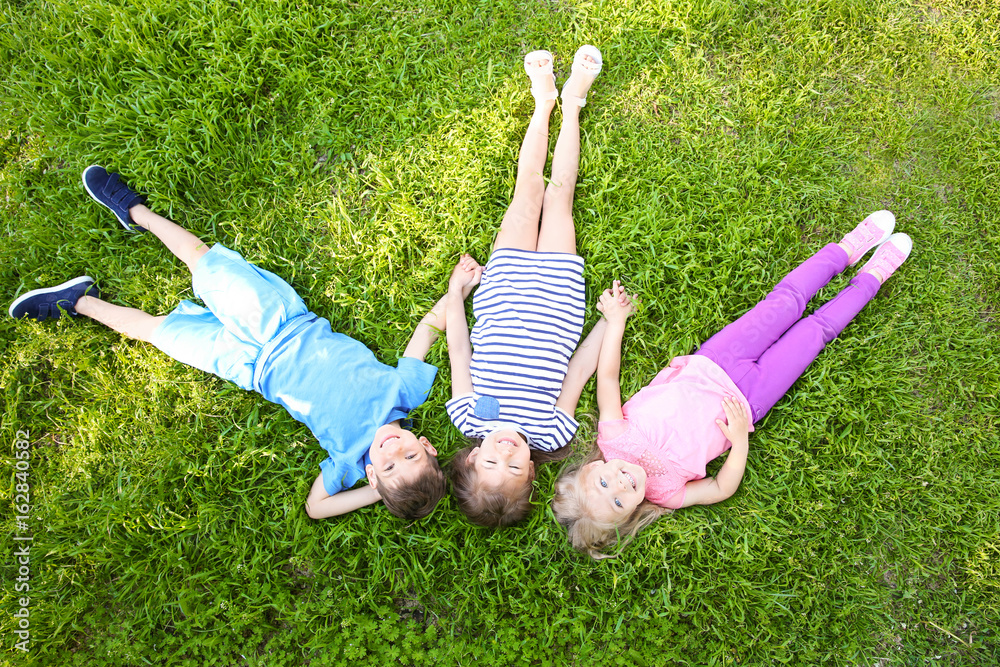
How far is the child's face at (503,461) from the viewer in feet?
9.03

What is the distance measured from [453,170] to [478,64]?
77cm

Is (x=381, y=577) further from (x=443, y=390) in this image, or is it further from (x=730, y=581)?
(x=730, y=581)

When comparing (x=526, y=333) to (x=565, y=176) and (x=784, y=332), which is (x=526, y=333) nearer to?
(x=565, y=176)

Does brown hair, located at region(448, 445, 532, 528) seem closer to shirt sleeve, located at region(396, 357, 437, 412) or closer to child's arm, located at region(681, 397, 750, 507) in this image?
shirt sleeve, located at region(396, 357, 437, 412)

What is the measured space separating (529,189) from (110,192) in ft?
8.71

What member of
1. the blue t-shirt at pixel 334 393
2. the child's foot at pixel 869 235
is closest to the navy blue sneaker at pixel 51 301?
the blue t-shirt at pixel 334 393

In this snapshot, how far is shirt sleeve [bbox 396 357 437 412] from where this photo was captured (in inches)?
122

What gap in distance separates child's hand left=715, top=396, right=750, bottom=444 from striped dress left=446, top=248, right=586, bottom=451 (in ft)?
2.80

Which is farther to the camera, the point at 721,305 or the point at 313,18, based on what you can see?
the point at 313,18

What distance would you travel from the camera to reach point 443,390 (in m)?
3.26

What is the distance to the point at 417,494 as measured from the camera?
2820 millimetres

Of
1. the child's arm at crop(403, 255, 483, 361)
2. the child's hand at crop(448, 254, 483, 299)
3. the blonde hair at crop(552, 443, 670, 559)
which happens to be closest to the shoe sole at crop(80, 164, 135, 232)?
the child's arm at crop(403, 255, 483, 361)

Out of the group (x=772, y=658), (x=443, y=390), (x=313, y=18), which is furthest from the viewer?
(x=313, y=18)

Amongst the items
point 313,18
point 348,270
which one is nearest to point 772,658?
point 348,270
